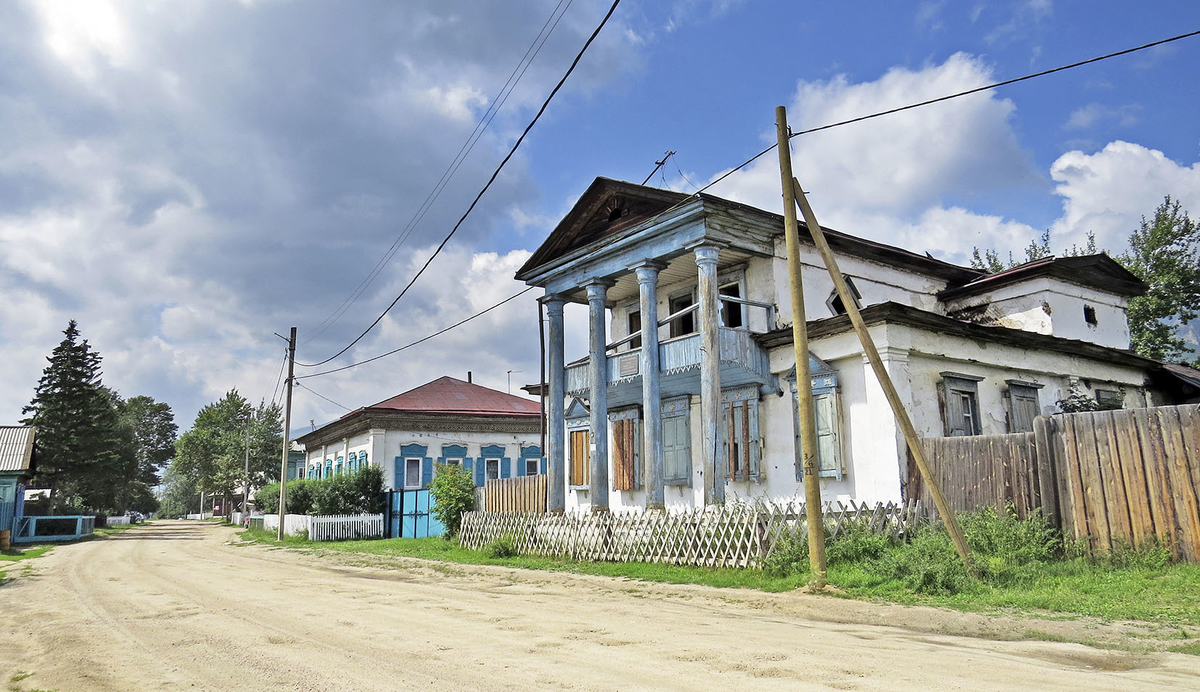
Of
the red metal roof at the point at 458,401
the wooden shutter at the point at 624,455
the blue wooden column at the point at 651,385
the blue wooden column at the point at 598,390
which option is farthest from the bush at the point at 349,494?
the blue wooden column at the point at 651,385

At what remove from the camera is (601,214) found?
20.5 metres

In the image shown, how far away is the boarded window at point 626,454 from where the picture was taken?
69.0 ft

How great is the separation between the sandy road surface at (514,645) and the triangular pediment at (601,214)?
930 centimetres

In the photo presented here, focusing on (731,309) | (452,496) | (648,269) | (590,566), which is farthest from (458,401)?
(590,566)

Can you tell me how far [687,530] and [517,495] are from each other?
834 centimetres

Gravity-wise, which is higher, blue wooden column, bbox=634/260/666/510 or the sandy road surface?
blue wooden column, bbox=634/260/666/510

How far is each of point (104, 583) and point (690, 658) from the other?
12927 millimetres

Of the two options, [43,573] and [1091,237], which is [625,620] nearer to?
[43,573]

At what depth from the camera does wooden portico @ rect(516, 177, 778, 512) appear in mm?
16656

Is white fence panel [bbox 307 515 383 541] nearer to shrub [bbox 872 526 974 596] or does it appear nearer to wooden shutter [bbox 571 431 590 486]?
wooden shutter [bbox 571 431 590 486]

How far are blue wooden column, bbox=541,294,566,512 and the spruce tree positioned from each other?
138 feet

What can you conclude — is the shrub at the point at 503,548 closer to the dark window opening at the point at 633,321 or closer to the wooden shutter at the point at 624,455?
the wooden shutter at the point at 624,455

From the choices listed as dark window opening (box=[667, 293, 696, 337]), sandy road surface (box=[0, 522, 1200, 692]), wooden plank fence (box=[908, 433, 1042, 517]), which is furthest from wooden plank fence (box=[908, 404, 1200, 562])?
dark window opening (box=[667, 293, 696, 337])

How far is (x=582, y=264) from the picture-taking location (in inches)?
788
